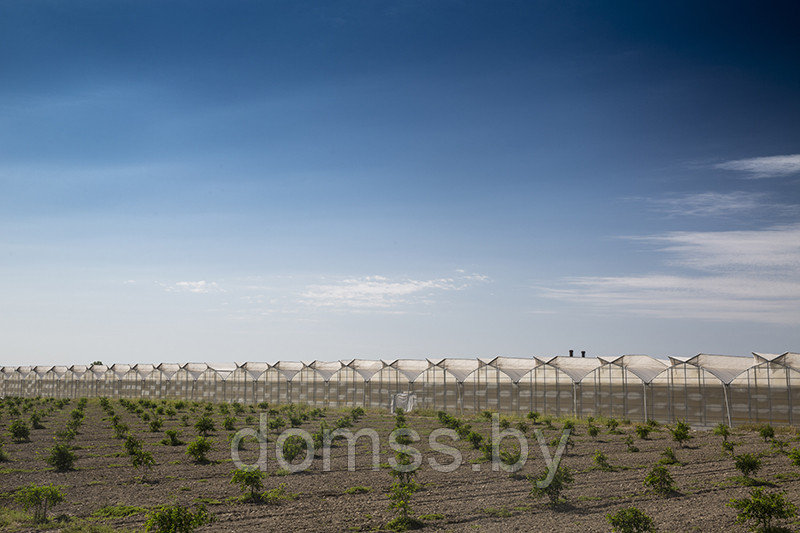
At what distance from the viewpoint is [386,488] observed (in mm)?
22281

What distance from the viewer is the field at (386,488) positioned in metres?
17.8

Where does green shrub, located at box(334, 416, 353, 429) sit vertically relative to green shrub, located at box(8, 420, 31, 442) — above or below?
below

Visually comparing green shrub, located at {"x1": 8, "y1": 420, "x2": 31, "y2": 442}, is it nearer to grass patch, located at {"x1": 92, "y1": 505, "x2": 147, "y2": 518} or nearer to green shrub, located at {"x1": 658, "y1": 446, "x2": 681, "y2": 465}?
grass patch, located at {"x1": 92, "y1": 505, "x2": 147, "y2": 518}

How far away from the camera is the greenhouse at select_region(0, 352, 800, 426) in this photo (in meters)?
44.2

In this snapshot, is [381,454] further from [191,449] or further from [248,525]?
[248,525]

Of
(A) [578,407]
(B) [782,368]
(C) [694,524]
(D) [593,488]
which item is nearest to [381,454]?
(D) [593,488]

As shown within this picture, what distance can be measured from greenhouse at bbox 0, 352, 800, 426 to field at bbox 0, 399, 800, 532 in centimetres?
913

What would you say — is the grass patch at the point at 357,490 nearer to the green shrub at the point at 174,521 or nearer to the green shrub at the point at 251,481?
the green shrub at the point at 251,481

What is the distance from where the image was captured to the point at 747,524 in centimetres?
1712

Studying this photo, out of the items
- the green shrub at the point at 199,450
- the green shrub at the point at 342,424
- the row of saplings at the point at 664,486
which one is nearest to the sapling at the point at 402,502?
the row of saplings at the point at 664,486

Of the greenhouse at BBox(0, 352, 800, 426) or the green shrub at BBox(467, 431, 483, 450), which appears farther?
the greenhouse at BBox(0, 352, 800, 426)

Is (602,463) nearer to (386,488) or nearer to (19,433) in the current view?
(386,488)

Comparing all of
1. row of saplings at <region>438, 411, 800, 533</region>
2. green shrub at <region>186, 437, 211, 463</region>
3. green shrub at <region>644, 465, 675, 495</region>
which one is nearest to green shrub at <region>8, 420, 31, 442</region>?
green shrub at <region>186, 437, 211, 463</region>

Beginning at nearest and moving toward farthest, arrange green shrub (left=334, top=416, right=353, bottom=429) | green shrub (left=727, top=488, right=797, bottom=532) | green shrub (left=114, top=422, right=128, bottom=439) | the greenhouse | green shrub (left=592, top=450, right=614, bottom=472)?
green shrub (left=727, top=488, right=797, bottom=532)
green shrub (left=592, top=450, right=614, bottom=472)
green shrub (left=114, top=422, right=128, bottom=439)
green shrub (left=334, top=416, right=353, bottom=429)
the greenhouse
